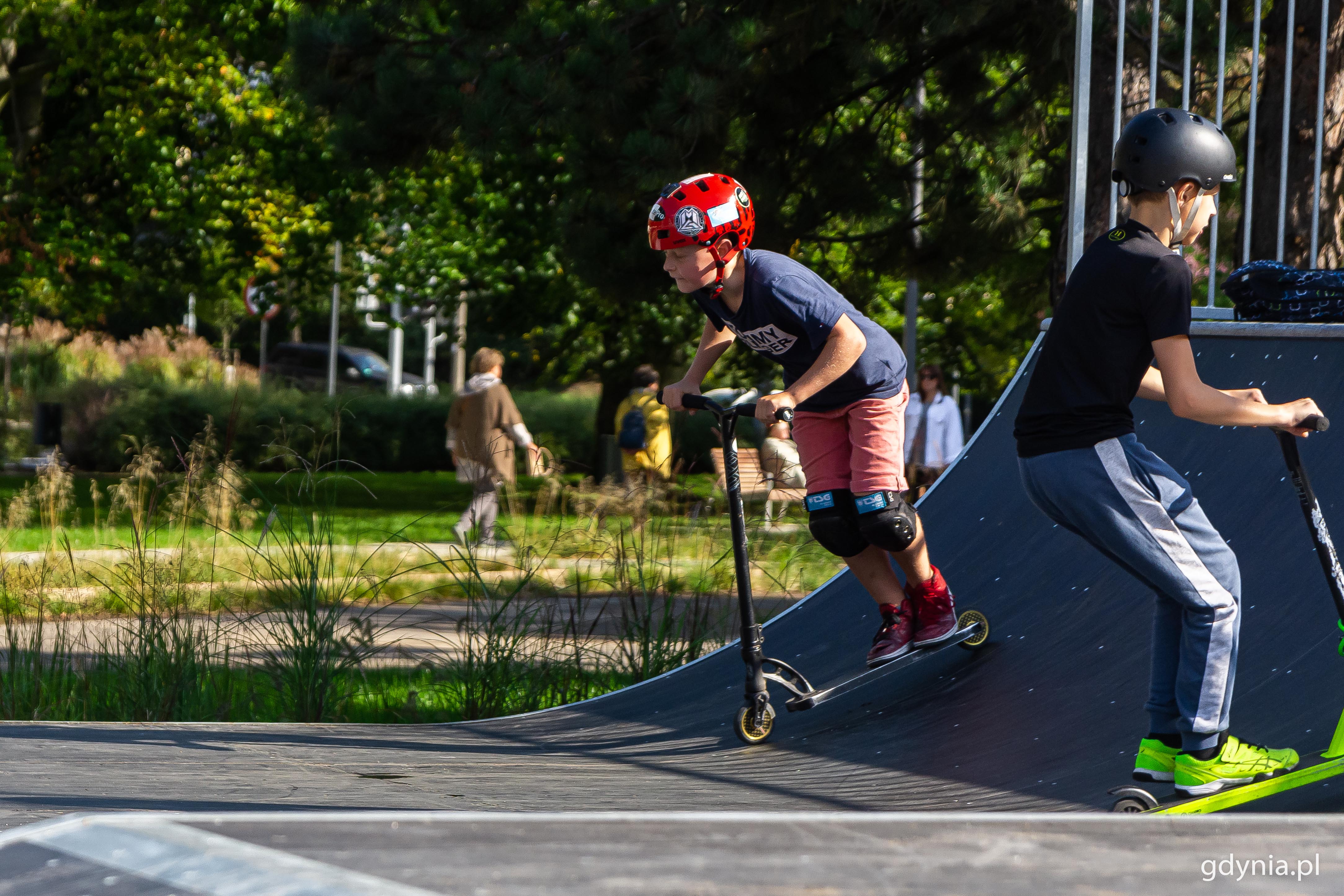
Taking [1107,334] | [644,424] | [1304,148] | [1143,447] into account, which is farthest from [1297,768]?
[644,424]

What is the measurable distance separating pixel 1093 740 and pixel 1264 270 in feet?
5.17

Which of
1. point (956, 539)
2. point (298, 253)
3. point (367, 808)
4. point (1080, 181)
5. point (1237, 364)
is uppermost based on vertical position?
point (298, 253)

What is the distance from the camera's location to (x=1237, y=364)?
483 centimetres

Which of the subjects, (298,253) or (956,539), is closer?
(956,539)

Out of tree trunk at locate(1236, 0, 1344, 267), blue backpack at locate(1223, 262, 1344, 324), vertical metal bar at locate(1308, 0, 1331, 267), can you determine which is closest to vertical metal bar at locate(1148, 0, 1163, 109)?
vertical metal bar at locate(1308, 0, 1331, 267)

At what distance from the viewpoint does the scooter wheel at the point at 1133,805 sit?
323 cm

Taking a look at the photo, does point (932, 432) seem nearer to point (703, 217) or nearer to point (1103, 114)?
point (1103, 114)

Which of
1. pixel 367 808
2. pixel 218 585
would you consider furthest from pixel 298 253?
pixel 367 808

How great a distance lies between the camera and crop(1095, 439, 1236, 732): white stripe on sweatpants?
3.26 metres

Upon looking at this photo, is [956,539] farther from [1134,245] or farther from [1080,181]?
[1134,245]

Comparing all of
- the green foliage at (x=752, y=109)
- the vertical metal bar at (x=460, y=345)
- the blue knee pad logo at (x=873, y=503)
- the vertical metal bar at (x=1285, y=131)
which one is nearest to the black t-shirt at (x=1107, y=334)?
the blue knee pad logo at (x=873, y=503)

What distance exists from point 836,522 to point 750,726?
0.73 m

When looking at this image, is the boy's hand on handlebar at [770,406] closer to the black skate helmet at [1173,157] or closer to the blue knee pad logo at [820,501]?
the blue knee pad logo at [820,501]

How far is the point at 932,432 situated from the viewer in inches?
510
